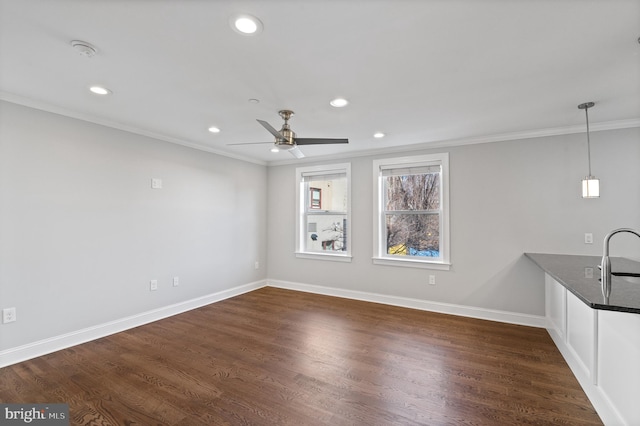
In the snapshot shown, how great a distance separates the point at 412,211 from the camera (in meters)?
4.48

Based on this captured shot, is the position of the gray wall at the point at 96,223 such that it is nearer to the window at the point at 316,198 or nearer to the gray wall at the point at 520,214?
the window at the point at 316,198

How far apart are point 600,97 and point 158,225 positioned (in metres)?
5.08

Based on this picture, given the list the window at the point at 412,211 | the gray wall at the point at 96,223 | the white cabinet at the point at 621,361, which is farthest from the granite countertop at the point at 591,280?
the gray wall at the point at 96,223

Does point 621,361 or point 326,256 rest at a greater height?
point 326,256

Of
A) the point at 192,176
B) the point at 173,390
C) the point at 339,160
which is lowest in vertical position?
the point at 173,390

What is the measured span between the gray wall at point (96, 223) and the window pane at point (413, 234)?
111 inches

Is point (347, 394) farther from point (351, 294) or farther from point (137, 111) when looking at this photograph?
point (137, 111)

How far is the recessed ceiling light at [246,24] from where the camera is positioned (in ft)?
5.22

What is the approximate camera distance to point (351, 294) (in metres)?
4.83

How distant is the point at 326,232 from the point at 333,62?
11.7 feet

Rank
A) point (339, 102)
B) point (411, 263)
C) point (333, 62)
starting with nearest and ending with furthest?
point (333, 62), point (339, 102), point (411, 263)

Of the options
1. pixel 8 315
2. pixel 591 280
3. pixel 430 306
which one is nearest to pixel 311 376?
pixel 591 280

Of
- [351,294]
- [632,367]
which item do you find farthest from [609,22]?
[351,294]

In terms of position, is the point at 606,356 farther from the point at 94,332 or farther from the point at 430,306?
the point at 94,332
